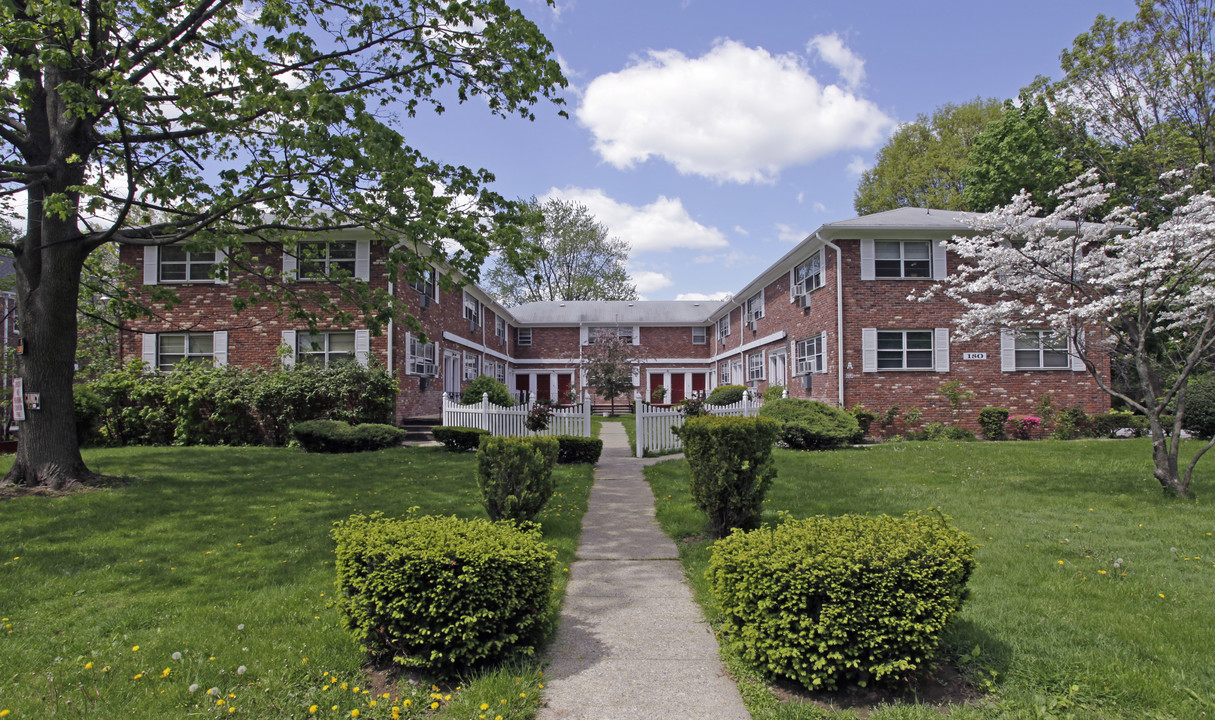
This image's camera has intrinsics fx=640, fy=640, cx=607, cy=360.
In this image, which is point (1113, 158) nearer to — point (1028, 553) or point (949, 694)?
point (1028, 553)

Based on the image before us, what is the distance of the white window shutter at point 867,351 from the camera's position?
16734 millimetres

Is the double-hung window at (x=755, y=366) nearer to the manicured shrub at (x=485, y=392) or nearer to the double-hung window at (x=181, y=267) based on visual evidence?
the manicured shrub at (x=485, y=392)

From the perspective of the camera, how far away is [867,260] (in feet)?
55.1

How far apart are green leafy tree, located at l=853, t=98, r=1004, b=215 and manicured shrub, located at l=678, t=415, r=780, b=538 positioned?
1177 inches

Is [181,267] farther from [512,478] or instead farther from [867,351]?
[867,351]

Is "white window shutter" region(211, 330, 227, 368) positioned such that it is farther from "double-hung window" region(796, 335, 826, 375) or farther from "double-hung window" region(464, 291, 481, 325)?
"double-hung window" region(796, 335, 826, 375)

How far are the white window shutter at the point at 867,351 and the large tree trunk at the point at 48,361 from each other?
52.7 feet

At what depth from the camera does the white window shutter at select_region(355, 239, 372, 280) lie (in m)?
16.4

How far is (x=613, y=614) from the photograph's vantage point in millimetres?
4355

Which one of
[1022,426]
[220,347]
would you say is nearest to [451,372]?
[220,347]

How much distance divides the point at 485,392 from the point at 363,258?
5.16 metres

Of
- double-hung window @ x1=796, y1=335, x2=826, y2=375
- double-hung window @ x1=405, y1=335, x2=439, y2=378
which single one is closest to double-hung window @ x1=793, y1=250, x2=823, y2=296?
double-hung window @ x1=796, y1=335, x2=826, y2=375

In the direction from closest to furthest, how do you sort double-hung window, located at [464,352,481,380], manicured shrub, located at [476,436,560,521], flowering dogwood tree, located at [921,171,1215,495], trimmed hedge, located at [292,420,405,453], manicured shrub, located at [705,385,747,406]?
manicured shrub, located at [476,436,560,521] < flowering dogwood tree, located at [921,171,1215,495] < trimmed hedge, located at [292,420,405,453] < manicured shrub, located at [705,385,747,406] < double-hung window, located at [464,352,481,380]

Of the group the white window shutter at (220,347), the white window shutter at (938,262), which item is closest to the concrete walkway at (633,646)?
the white window shutter at (938,262)
